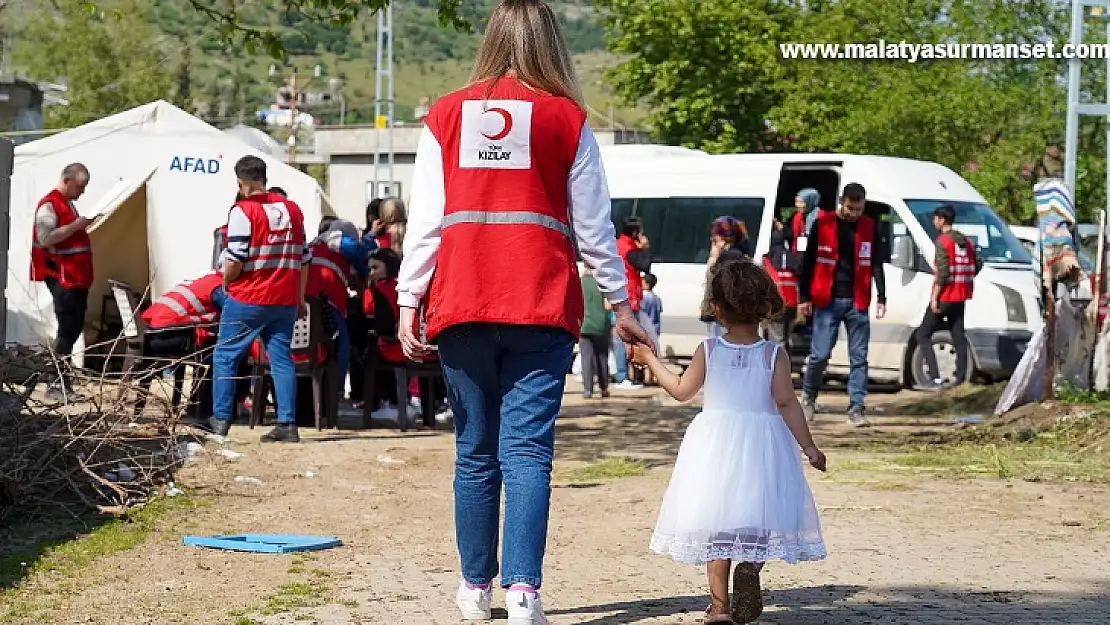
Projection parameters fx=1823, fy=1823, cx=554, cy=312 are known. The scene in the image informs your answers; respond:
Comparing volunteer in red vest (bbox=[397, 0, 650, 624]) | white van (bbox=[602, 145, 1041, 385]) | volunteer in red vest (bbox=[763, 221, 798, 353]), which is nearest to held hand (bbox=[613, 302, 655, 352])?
volunteer in red vest (bbox=[397, 0, 650, 624])

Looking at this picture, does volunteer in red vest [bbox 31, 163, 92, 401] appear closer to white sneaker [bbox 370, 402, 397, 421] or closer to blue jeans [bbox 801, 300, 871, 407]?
white sneaker [bbox 370, 402, 397, 421]

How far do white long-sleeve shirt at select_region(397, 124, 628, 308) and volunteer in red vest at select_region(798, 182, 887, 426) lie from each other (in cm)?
834

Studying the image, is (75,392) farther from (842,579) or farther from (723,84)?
(723,84)

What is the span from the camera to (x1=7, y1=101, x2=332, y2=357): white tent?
17000mm

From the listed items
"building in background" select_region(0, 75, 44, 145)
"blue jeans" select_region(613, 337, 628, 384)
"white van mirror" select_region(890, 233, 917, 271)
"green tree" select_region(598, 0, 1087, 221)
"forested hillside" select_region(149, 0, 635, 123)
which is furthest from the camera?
"forested hillside" select_region(149, 0, 635, 123)

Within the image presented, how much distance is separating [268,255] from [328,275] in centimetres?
130

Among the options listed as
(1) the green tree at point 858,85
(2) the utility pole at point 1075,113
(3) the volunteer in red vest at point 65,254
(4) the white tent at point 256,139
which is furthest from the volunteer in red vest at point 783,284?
(1) the green tree at point 858,85

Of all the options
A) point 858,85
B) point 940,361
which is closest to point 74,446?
point 940,361

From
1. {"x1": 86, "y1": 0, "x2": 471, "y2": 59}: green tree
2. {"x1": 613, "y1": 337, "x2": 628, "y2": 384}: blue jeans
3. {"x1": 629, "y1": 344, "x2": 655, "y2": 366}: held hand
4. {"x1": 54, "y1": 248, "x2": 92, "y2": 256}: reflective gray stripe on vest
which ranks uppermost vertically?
{"x1": 86, "y1": 0, "x2": 471, "y2": 59}: green tree

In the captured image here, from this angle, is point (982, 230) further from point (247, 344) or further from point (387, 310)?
point (247, 344)

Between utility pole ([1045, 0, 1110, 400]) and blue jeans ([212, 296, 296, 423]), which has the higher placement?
utility pole ([1045, 0, 1110, 400])

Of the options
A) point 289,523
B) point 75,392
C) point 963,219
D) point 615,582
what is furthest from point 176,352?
point 963,219

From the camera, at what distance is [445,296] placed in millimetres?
5578

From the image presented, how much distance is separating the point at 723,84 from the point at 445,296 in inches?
1579
